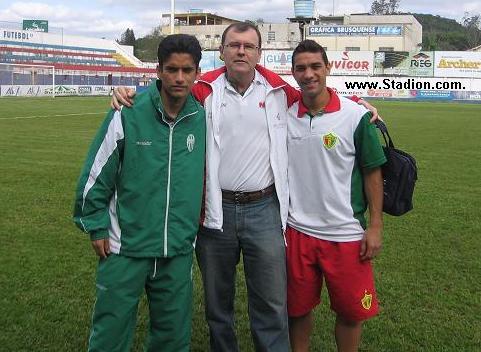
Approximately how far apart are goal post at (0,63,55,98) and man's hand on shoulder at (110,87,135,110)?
43.4 m

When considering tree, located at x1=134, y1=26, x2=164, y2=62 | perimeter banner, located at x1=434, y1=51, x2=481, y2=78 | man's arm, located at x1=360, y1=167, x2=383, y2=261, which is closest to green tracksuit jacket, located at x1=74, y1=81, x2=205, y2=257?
man's arm, located at x1=360, y1=167, x2=383, y2=261

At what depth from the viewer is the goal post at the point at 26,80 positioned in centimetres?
4450

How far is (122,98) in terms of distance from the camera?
10.3 feet

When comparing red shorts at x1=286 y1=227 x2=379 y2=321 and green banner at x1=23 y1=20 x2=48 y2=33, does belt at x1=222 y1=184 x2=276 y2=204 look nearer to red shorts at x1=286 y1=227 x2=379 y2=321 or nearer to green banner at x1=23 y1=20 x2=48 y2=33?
red shorts at x1=286 y1=227 x2=379 y2=321

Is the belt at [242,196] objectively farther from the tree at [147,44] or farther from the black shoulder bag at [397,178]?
the tree at [147,44]

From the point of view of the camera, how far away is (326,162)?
3340mm

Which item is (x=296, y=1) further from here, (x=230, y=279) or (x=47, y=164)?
(x=230, y=279)

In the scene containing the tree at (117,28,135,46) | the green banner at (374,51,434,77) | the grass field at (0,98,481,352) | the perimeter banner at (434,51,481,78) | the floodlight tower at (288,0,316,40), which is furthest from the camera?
the tree at (117,28,135,46)

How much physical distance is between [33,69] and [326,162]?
4928cm

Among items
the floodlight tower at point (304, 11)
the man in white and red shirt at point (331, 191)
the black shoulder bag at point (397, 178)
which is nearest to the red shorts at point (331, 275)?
the man in white and red shirt at point (331, 191)

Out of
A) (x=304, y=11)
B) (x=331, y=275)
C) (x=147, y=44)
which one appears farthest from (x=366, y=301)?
(x=147, y=44)

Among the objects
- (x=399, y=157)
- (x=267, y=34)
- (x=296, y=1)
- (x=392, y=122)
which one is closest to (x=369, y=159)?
(x=399, y=157)

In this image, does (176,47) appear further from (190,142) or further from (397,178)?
(397,178)

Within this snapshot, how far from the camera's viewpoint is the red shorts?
3.40 m
